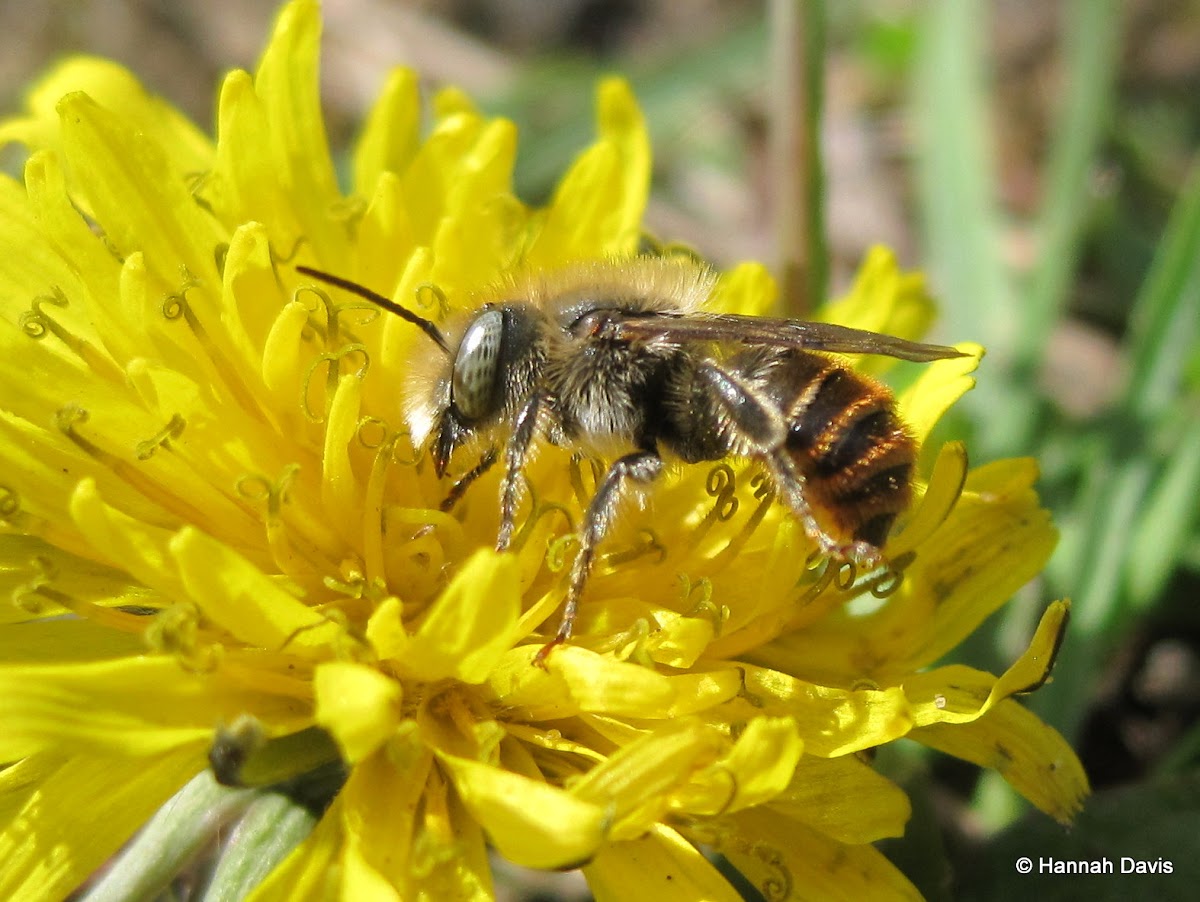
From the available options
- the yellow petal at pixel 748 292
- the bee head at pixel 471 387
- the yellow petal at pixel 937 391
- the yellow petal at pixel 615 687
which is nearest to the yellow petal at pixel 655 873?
the yellow petal at pixel 615 687

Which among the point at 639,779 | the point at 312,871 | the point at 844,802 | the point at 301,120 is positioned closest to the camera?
the point at 639,779

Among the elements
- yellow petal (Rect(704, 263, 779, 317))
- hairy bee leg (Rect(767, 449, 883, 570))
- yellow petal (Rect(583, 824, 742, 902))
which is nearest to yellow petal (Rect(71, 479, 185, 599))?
yellow petal (Rect(583, 824, 742, 902))

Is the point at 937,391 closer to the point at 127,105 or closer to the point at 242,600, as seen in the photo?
the point at 242,600

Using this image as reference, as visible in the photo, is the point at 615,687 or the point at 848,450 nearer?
the point at 615,687

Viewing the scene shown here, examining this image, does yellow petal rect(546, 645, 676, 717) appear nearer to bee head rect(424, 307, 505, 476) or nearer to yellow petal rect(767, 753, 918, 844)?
yellow petal rect(767, 753, 918, 844)

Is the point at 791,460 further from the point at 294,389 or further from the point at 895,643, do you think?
the point at 294,389

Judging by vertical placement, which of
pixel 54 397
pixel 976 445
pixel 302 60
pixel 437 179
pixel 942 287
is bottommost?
pixel 976 445

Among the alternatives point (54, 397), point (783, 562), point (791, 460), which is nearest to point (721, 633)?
point (783, 562)

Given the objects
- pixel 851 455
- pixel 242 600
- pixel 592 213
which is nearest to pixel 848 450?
pixel 851 455
